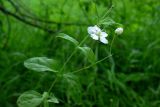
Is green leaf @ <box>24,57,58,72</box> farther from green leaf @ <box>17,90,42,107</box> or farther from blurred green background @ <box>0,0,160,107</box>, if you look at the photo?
blurred green background @ <box>0,0,160,107</box>

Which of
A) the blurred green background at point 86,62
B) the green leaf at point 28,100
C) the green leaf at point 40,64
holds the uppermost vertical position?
the blurred green background at point 86,62

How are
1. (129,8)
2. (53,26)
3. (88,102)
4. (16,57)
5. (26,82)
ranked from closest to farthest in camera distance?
(88,102) → (26,82) → (16,57) → (53,26) → (129,8)

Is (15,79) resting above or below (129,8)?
below

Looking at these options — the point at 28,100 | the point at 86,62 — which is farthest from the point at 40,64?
the point at 86,62

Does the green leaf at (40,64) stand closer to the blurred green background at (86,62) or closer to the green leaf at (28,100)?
the green leaf at (28,100)

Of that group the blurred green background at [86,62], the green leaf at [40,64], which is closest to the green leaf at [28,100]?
the green leaf at [40,64]

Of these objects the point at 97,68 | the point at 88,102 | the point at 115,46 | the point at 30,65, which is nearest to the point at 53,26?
the point at 115,46

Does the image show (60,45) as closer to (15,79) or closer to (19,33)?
(19,33)
